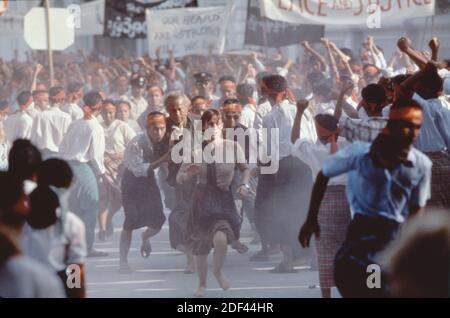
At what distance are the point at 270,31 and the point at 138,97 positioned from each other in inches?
110

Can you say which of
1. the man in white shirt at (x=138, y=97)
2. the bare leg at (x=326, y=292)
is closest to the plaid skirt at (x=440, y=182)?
the bare leg at (x=326, y=292)

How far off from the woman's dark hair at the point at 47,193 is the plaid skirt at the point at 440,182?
2961 millimetres

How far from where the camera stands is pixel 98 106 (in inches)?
516

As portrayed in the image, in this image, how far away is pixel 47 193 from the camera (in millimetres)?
7652

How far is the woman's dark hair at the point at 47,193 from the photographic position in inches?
297

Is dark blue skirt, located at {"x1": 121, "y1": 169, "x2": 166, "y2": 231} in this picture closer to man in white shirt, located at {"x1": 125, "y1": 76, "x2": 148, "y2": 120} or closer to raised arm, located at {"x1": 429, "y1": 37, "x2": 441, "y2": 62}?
raised arm, located at {"x1": 429, "y1": 37, "x2": 441, "y2": 62}

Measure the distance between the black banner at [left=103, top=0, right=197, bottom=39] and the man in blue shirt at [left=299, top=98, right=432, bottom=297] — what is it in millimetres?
13027

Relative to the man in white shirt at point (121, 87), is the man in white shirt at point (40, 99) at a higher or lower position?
higher

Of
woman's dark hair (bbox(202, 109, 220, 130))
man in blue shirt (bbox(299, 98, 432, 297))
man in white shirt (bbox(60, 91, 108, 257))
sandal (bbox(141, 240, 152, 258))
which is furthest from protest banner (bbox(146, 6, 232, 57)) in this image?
man in blue shirt (bbox(299, 98, 432, 297))

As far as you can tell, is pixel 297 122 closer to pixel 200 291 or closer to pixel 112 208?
pixel 200 291

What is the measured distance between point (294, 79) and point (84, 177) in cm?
774

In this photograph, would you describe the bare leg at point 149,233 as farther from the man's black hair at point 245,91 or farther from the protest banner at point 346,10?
the protest banner at point 346,10

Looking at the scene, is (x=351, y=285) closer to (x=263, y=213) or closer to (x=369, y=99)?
(x=369, y=99)

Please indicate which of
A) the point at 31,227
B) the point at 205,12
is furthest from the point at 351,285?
the point at 205,12
